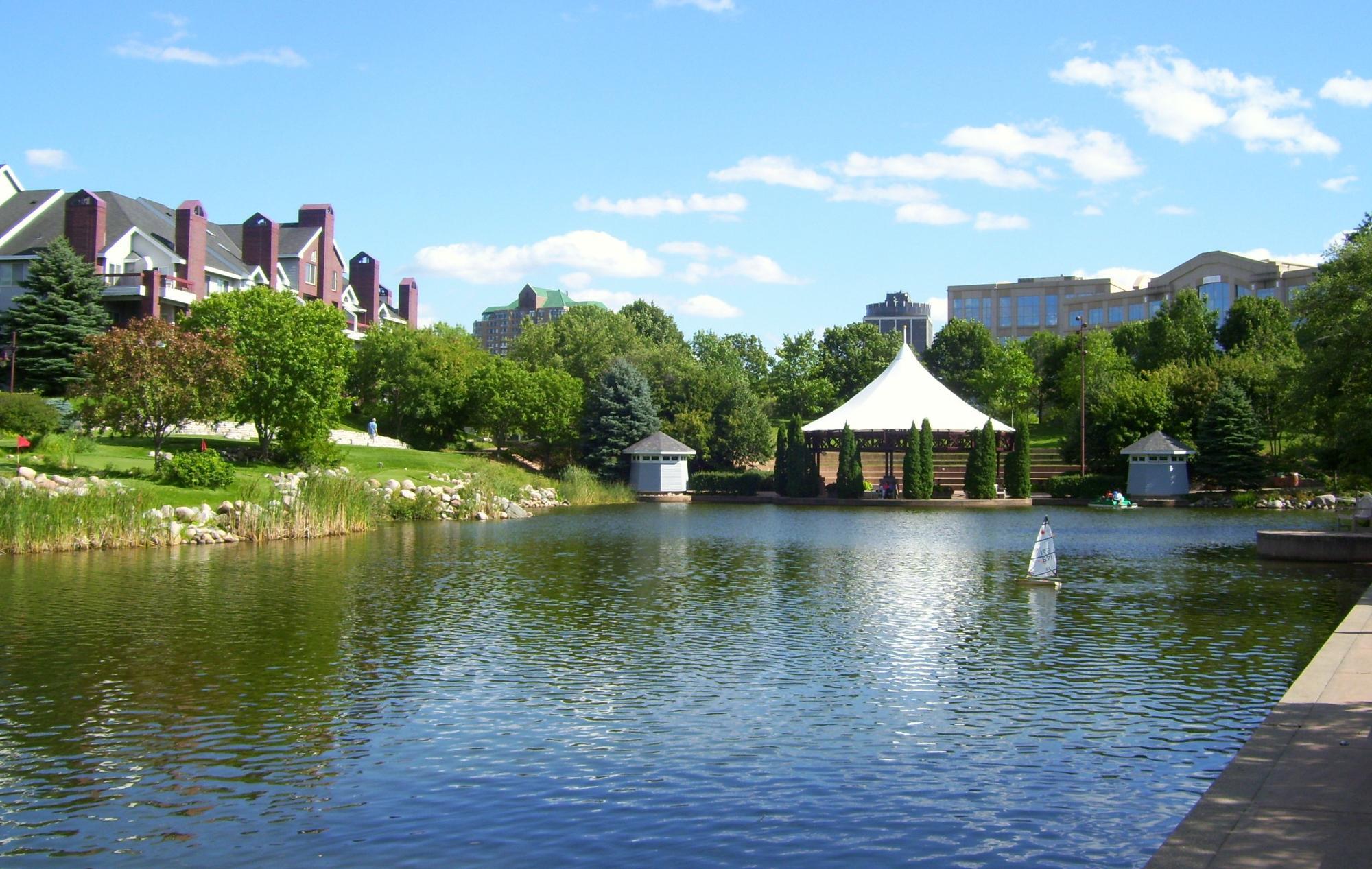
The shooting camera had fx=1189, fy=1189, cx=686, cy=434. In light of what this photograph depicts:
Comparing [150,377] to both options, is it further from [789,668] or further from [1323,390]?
[1323,390]

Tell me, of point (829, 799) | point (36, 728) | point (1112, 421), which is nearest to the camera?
point (829, 799)

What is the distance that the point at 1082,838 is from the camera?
26.8 ft

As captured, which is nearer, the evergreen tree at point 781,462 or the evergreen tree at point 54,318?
the evergreen tree at point 54,318

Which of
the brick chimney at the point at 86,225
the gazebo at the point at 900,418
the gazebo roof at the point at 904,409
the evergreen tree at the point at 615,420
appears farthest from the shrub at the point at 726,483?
the brick chimney at the point at 86,225

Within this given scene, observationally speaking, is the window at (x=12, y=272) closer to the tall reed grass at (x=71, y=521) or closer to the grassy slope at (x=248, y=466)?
the grassy slope at (x=248, y=466)

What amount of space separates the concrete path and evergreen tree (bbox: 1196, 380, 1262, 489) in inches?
1736

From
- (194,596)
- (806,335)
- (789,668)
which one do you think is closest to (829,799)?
(789,668)

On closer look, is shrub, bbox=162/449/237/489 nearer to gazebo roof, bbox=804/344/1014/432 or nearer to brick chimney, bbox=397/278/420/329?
gazebo roof, bbox=804/344/1014/432

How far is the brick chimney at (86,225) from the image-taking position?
5781cm

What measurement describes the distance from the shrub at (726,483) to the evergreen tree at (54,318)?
2799 cm

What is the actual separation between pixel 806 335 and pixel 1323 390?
61.0 metres

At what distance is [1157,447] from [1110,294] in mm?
88071

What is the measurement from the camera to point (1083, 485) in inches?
2109

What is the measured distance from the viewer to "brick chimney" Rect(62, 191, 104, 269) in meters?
57.8
